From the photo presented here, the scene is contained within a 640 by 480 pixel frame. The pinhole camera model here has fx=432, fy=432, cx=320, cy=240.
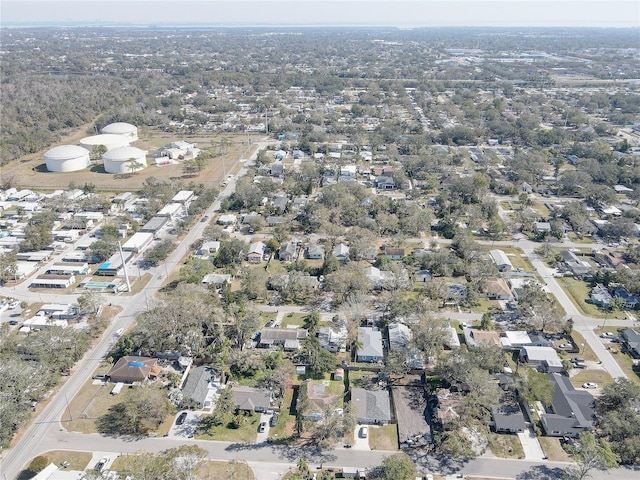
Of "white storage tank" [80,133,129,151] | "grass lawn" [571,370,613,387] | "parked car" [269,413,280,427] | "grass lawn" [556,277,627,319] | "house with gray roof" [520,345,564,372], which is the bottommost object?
"parked car" [269,413,280,427]

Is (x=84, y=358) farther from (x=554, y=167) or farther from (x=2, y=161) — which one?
(x=554, y=167)

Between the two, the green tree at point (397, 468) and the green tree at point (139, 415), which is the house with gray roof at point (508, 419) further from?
the green tree at point (139, 415)

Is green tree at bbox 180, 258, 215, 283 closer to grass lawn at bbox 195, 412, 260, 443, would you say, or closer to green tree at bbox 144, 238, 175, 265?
→ green tree at bbox 144, 238, 175, 265

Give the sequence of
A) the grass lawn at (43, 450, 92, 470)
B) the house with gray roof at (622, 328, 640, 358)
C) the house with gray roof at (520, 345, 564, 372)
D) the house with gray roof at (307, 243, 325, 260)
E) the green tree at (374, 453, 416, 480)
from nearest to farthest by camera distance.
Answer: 1. the green tree at (374, 453, 416, 480)
2. the grass lawn at (43, 450, 92, 470)
3. the house with gray roof at (520, 345, 564, 372)
4. the house with gray roof at (622, 328, 640, 358)
5. the house with gray roof at (307, 243, 325, 260)

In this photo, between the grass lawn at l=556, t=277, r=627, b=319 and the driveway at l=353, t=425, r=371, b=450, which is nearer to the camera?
the driveway at l=353, t=425, r=371, b=450

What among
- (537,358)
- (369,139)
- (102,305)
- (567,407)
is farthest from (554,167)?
(102,305)

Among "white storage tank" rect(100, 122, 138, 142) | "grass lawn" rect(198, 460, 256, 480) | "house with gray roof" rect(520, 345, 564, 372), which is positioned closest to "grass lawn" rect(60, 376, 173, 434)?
"grass lawn" rect(198, 460, 256, 480)
